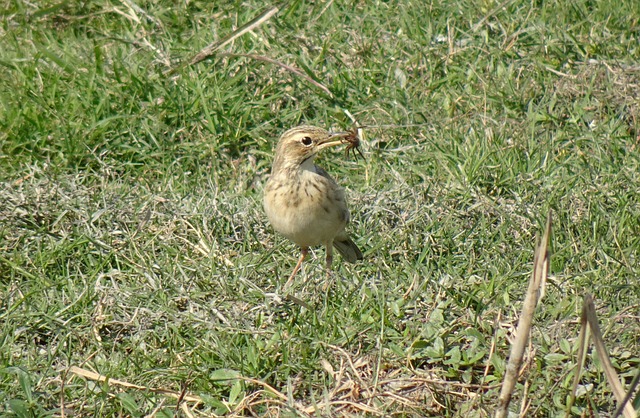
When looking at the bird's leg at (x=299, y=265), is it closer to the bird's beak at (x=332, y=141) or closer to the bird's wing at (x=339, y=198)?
the bird's wing at (x=339, y=198)

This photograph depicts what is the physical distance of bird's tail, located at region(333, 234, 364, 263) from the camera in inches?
259

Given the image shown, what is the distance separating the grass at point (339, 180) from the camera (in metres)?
5.32

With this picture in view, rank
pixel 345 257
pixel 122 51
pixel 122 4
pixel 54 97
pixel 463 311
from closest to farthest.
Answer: pixel 463 311, pixel 345 257, pixel 54 97, pixel 122 51, pixel 122 4

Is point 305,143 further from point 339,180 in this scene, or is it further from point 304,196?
point 339,180

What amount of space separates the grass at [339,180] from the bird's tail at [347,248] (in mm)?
70

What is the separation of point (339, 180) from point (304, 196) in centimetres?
Answer: 146

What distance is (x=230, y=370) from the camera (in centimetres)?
536

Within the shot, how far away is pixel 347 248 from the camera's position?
6617 millimetres

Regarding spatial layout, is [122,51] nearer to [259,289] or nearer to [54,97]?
[54,97]

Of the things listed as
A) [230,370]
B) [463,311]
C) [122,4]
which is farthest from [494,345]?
[122,4]

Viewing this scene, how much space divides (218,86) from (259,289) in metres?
2.46

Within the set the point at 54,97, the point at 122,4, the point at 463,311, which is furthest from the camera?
the point at 122,4

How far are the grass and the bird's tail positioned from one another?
0.07m

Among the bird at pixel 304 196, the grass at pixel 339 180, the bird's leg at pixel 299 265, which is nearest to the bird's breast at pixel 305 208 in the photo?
the bird at pixel 304 196
